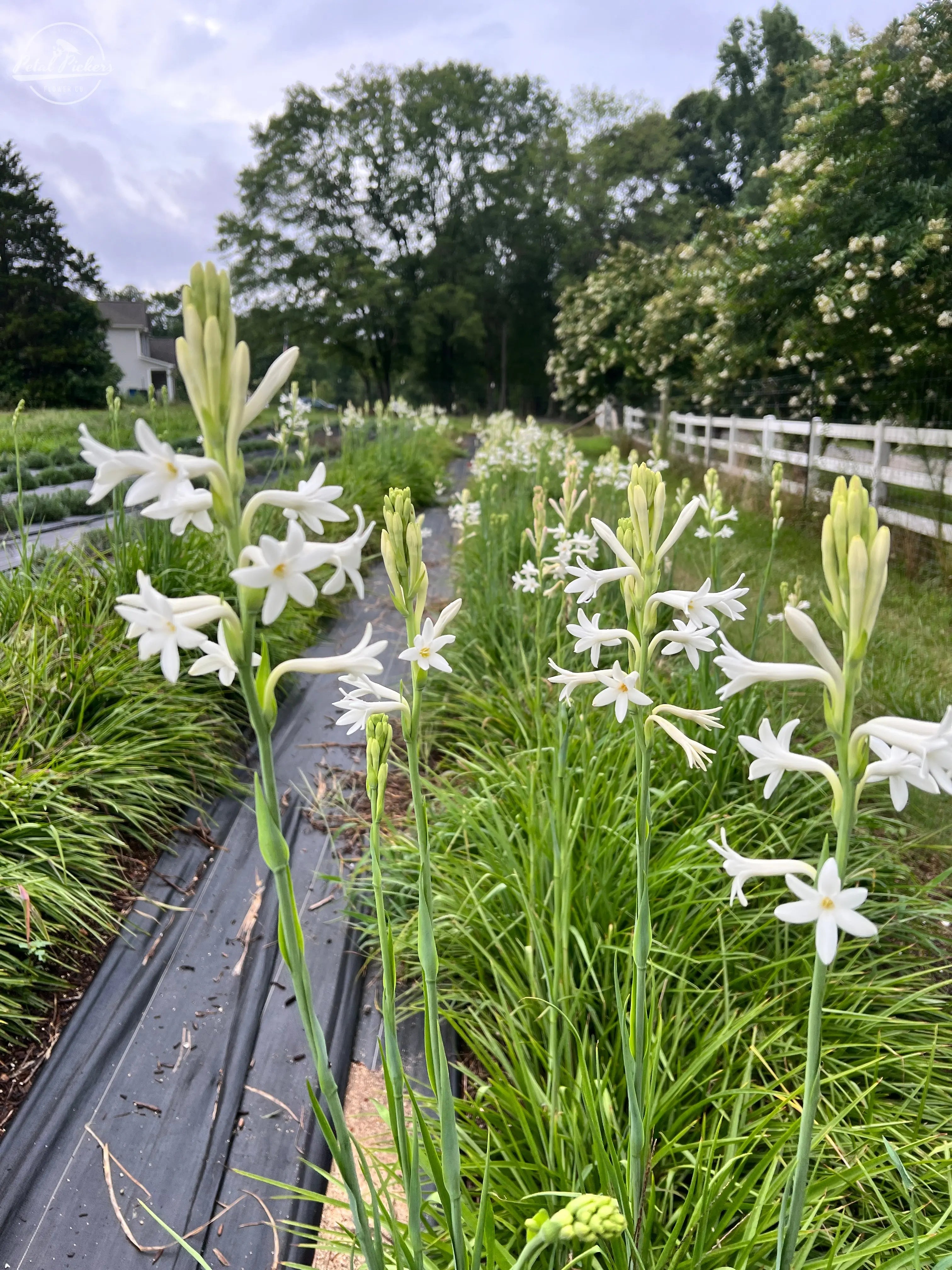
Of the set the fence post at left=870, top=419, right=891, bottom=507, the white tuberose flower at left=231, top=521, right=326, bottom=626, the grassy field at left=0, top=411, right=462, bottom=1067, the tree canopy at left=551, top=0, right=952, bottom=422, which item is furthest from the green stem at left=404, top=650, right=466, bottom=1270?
the fence post at left=870, top=419, right=891, bottom=507

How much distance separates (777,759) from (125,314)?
5074mm

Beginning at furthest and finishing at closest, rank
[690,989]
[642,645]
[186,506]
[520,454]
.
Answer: [520,454] → [690,989] → [642,645] → [186,506]

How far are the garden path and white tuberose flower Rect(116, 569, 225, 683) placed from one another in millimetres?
1279

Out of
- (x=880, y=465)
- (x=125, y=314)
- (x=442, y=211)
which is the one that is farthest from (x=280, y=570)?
(x=442, y=211)

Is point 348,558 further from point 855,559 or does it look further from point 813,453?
point 813,453

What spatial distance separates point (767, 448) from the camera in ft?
21.3

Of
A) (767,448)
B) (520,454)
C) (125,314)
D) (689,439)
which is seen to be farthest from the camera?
(689,439)

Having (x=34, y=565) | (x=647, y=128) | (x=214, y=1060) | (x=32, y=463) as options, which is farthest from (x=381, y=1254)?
(x=647, y=128)

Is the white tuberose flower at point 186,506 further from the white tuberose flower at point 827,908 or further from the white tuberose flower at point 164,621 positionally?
the white tuberose flower at point 827,908

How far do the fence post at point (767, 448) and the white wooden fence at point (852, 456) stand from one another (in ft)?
0.04

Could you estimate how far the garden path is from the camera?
1345 mm

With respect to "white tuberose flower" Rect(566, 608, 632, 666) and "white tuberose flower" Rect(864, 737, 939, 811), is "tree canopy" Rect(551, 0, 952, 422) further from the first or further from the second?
A: "white tuberose flower" Rect(864, 737, 939, 811)

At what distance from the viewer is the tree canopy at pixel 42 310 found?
3.64 m

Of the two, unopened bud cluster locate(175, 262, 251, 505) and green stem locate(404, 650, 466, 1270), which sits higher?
unopened bud cluster locate(175, 262, 251, 505)
